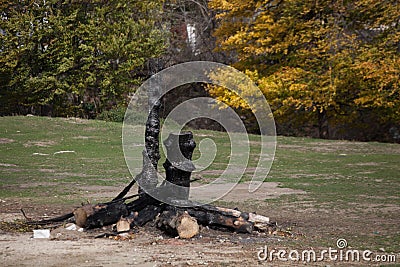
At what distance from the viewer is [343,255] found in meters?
6.27

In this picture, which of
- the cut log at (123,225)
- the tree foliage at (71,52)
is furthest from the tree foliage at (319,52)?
the cut log at (123,225)

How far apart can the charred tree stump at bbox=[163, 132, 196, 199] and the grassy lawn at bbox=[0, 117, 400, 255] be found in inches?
55.7

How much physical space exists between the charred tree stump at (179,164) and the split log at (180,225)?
44 cm

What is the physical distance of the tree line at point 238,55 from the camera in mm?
23391

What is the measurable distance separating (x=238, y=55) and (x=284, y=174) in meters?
12.7

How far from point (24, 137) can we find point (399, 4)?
1275 cm

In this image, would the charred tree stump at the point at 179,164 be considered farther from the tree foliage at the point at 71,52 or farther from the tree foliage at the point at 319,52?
the tree foliage at the point at 71,52

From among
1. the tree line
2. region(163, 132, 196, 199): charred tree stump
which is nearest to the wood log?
region(163, 132, 196, 199): charred tree stump

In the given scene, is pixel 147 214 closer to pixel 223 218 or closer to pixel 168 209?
pixel 168 209

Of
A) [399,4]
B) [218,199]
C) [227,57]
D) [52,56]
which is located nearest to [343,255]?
[218,199]

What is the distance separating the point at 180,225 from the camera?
22.8 ft
